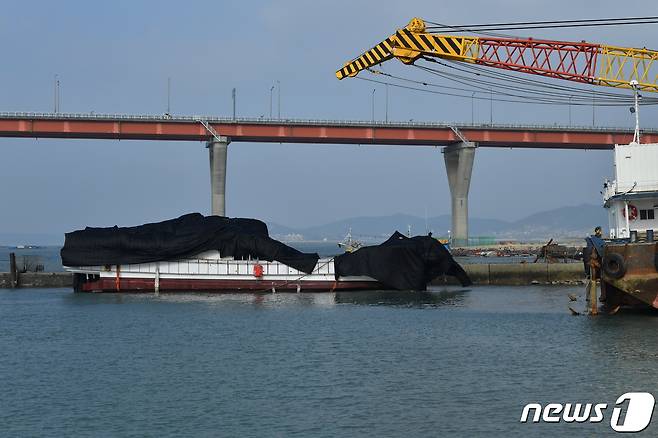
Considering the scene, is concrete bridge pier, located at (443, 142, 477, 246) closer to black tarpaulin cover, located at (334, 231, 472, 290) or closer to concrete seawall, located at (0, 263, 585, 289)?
concrete seawall, located at (0, 263, 585, 289)

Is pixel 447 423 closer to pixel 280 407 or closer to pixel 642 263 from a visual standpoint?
pixel 280 407

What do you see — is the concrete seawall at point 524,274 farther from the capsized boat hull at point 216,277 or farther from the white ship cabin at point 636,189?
the white ship cabin at point 636,189

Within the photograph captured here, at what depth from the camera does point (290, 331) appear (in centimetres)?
3838

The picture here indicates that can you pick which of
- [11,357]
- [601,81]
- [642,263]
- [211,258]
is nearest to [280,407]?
[11,357]

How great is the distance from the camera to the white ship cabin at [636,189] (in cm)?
4250

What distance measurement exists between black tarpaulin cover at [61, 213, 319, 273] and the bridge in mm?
66267

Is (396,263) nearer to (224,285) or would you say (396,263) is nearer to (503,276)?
(224,285)

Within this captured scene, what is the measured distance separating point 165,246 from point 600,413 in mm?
37325

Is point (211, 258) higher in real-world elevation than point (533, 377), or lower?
higher

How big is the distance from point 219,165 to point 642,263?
296 ft

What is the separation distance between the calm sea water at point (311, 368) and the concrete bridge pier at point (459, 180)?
83.1 metres

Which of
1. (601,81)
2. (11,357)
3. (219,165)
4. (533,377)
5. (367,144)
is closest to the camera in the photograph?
(533,377)

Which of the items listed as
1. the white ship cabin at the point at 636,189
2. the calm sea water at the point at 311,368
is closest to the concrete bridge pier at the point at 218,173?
the calm sea water at the point at 311,368

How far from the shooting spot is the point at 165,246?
54.7m
